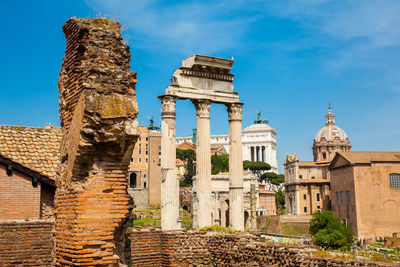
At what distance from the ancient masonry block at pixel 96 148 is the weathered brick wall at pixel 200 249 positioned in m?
5.84

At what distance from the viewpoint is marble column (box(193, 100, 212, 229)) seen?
1970cm

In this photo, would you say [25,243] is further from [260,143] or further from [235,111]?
[260,143]

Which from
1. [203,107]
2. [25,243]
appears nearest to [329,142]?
[203,107]

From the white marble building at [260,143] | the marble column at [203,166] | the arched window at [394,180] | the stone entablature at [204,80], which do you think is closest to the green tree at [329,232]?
the arched window at [394,180]

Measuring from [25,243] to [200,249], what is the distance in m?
5.85

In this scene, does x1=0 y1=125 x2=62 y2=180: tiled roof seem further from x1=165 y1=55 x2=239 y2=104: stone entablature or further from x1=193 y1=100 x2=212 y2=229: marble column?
x1=193 y1=100 x2=212 y2=229: marble column

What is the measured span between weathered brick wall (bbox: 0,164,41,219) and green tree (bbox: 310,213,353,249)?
1186 inches

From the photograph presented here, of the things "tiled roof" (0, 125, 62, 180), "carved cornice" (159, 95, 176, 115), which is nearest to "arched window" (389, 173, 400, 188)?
"carved cornice" (159, 95, 176, 115)

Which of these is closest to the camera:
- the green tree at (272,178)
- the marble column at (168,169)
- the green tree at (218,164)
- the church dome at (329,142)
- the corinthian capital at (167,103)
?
the marble column at (168,169)

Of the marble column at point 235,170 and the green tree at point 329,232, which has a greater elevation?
the marble column at point 235,170

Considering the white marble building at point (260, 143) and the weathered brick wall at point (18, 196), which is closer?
the weathered brick wall at point (18, 196)

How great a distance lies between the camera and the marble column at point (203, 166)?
19703 millimetres

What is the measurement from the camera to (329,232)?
40375mm

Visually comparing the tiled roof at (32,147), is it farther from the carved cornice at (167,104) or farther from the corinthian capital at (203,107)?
the corinthian capital at (203,107)
